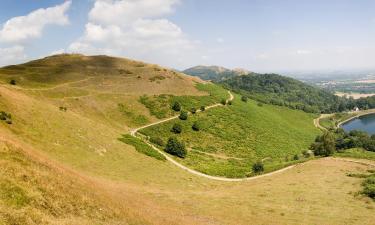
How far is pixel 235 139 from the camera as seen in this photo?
332 ft

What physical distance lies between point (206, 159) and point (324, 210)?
45.0 meters

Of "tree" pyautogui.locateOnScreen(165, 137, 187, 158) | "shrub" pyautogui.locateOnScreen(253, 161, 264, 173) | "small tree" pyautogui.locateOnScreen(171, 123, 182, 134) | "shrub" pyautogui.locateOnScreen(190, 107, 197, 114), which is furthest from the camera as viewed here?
"shrub" pyautogui.locateOnScreen(190, 107, 197, 114)

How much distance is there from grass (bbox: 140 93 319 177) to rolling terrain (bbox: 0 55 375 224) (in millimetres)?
913

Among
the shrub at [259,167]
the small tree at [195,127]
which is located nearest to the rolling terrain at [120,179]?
the small tree at [195,127]

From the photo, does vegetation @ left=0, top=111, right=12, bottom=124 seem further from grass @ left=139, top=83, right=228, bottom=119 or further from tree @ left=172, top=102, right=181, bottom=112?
tree @ left=172, top=102, right=181, bottom=112

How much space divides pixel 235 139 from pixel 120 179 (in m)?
63.6

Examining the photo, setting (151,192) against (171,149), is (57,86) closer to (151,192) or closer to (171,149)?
(171,149)

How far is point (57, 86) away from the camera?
104938 mm

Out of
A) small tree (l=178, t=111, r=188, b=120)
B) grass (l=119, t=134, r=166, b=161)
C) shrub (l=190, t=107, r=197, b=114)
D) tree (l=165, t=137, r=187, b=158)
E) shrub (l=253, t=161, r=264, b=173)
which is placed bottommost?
shrub (l=253, t=161, r=264, b=173)

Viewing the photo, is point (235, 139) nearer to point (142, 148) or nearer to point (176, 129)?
point (176, 129)

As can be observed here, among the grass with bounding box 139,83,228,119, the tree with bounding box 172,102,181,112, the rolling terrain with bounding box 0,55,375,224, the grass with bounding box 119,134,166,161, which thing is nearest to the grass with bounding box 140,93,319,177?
the rolling terrain with bounding box 0,55,375,224

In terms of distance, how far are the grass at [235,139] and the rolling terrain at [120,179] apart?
0.91 metres

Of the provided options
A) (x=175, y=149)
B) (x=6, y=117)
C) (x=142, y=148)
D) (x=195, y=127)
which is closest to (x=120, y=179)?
(x=6, y=117)

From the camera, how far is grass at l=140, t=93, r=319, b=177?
7650cm
